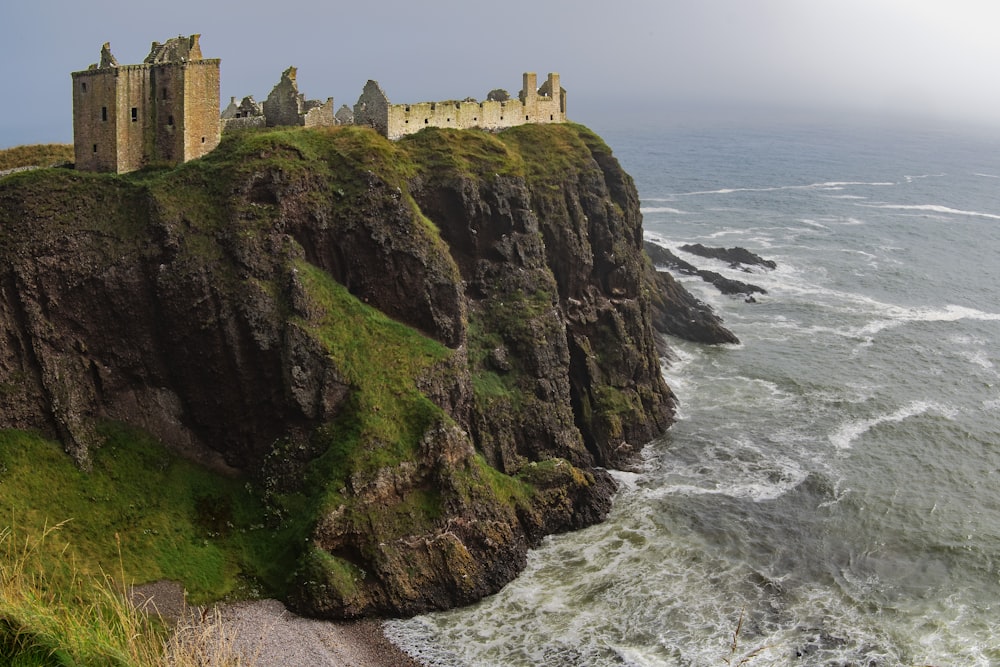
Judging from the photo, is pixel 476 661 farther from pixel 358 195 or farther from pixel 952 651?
pixel 358 195

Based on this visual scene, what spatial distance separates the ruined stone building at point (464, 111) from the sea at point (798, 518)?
22.9 meters

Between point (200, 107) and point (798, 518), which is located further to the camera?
point (200, 107)

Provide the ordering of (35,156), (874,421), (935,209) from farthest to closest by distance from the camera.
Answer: (935,209), (874,421), (35,156)

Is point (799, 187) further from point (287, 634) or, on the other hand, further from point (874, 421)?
point (287, 634)

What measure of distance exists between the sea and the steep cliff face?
332cm

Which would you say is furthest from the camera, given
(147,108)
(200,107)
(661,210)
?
(661,210)

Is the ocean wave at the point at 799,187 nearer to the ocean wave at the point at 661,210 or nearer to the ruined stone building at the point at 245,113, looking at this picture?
the ocean wave at the point at 661,210

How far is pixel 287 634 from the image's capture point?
4141 centimetres

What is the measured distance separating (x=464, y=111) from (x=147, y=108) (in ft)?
78.4

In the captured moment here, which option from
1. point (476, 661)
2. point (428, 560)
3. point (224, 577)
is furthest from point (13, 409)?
point (476, 661)

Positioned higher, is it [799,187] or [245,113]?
[245,113]

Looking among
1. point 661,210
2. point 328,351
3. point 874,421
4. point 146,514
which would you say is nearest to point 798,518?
point 874,421

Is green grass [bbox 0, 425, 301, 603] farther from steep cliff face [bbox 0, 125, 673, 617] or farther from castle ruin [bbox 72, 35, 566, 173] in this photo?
castle ruin [bbox 72, 35, 566, 173]

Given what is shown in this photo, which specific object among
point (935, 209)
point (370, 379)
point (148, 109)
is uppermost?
point (148, 109)
